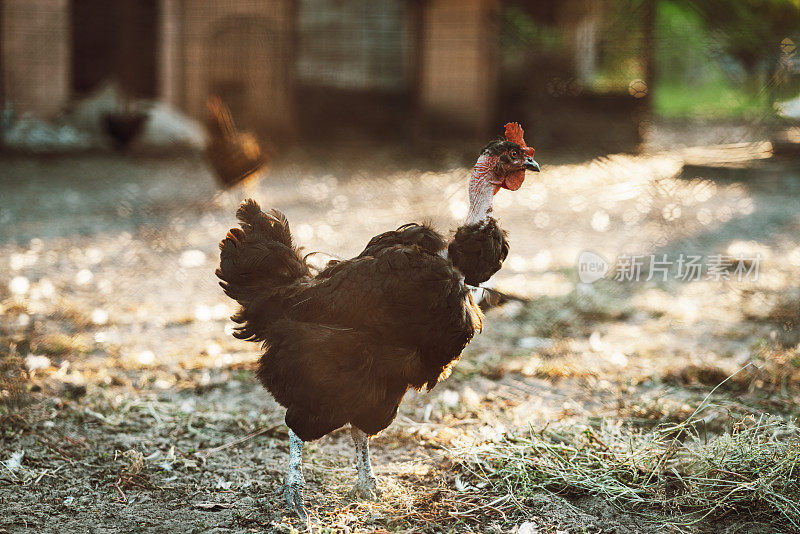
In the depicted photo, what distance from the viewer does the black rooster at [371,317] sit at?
260 cm

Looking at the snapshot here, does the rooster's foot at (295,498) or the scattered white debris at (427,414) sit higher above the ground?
the rooster's foot at (295,498)

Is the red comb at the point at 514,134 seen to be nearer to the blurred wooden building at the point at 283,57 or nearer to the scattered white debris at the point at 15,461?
the scattered white debris at the point at 15,461

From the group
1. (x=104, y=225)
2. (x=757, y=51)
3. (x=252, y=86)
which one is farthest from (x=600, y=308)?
(x=252, y=86)

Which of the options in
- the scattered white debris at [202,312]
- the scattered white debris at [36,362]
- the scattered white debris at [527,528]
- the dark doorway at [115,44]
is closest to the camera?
the scattered white debris at [527,528]

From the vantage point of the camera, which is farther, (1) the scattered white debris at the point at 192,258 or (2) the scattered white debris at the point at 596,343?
(1) the scattered white debris at the point at 192,258

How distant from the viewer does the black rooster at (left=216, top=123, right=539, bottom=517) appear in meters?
2.60

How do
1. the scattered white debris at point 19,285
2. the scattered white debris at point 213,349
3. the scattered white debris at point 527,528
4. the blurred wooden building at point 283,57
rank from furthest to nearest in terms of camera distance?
the blurred wooden building at point 283,57
the scattered white debris at point 19,285
the scattered white debris at point 213,349
the scattered white debris at point 527,528

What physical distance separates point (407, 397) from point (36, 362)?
205 centimetres

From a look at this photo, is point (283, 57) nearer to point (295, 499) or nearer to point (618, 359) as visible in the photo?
point (618, 359)

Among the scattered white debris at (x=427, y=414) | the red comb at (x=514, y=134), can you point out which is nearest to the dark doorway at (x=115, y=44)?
the scattered white debris at (x=427, y=414)

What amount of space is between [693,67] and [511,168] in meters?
5.70

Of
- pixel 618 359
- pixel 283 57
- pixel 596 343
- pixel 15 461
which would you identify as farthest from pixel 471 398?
pixel 283 57

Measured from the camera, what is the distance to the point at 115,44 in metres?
12.3

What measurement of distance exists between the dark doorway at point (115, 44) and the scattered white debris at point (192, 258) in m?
6.37
